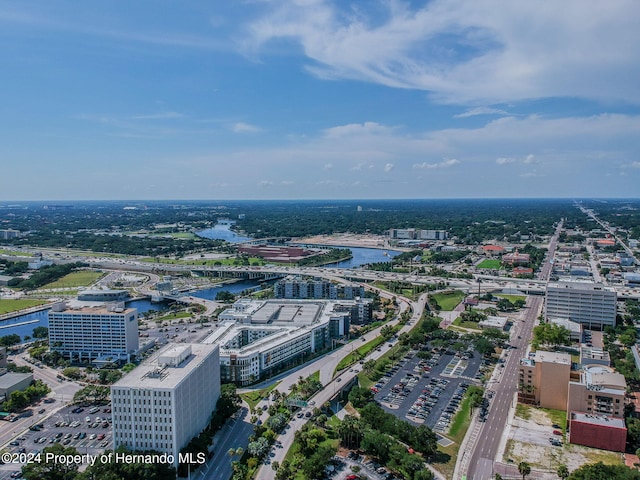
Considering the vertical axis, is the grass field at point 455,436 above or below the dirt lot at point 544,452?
above

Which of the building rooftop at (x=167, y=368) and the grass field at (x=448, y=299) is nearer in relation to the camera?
the building rooftop at (x=167, y=368)

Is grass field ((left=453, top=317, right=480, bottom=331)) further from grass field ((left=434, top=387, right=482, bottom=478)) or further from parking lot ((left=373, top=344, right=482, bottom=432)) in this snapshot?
grass field ((left=434, top=387, right=482, bottom=478))

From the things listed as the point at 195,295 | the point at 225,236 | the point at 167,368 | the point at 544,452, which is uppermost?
the point at 167,368

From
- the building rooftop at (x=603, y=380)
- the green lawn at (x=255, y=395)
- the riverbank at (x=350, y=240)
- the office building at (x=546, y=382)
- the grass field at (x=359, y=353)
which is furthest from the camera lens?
the riverbank at (x=350, y=240)

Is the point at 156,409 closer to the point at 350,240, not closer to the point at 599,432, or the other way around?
the point at 599,432

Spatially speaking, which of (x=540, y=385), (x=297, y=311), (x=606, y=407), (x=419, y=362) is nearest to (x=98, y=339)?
(x=297, y=311)

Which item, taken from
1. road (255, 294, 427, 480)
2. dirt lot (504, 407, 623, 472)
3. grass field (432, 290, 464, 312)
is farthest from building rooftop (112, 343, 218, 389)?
grass field (432, 290, 464, 312)

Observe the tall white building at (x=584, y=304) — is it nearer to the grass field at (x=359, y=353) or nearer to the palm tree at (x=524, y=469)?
the grass field at (x=359, y=353)

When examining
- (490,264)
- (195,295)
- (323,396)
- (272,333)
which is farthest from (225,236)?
(323,396)

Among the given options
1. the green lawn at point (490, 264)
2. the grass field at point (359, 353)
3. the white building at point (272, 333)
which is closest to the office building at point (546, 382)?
the grass field at point (359, 353)
